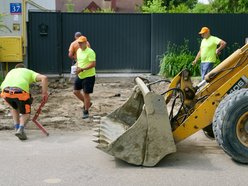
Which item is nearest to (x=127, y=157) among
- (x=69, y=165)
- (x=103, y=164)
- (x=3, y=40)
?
(x=103, y=164)

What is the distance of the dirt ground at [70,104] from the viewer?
29.6 feet

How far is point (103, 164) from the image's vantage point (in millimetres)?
6281

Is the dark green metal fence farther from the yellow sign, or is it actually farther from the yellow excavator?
the yellow excavator

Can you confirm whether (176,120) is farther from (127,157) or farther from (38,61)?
(38,61)

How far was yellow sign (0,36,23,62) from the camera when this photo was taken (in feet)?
46.9

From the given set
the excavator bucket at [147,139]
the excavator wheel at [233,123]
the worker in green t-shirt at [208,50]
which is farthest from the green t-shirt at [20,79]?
the worker in green t-shirt at [208,50]

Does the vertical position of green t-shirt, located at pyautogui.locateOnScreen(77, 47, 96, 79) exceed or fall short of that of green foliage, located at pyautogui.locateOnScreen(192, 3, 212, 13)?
it falls short

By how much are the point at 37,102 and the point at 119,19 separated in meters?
6.35

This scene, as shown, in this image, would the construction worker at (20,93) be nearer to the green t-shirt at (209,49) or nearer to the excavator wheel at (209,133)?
the excavator wheel at (209,133)

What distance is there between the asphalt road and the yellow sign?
23.7ft

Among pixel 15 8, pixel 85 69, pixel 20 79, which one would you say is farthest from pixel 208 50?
pixel 15 8

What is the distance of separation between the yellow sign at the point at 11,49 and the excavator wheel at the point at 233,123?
31.2ft

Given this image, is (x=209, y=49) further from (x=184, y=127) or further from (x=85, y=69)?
(x=184, y=127)

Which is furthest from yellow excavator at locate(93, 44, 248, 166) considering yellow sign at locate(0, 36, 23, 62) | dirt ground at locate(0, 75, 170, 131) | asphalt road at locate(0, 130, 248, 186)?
yellow sign at locate(0, 36, 23, 62)
